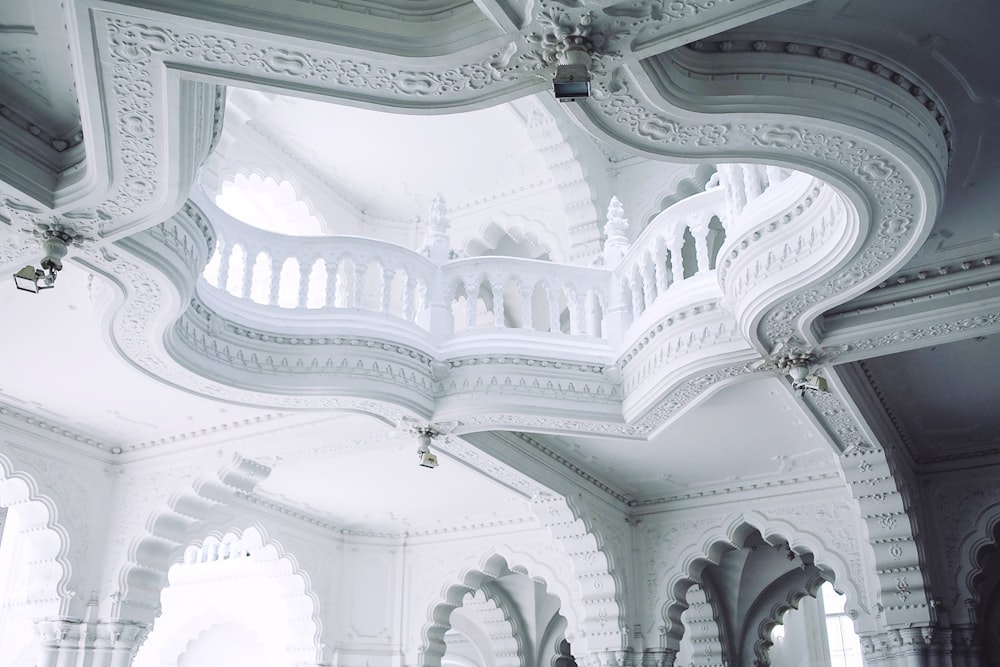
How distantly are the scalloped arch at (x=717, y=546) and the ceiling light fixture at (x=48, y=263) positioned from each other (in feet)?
22.6

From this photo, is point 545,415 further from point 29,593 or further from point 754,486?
point 29,593

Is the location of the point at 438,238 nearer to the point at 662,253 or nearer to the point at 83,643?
the point at 662,253

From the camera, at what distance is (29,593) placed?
8.12 meters

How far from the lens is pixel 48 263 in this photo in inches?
192

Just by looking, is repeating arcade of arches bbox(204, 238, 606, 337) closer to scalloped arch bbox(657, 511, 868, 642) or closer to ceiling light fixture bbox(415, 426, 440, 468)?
ceiling light fixture bbox(415, 426, 440, 468)

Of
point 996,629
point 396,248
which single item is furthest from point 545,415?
point 996,629

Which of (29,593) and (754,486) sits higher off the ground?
(754,486)

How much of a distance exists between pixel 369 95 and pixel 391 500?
6937 millimetres

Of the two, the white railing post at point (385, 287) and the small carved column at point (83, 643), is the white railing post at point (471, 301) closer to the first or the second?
the white railing post at point (385, 287)

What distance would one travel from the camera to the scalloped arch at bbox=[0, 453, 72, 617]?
7.99 meters

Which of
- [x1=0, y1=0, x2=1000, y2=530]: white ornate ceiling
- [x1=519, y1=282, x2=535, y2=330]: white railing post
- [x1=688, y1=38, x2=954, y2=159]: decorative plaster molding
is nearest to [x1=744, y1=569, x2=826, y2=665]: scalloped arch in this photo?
[x1=0, y1=0, x2=1000, y2=530]: white ornate ceiling

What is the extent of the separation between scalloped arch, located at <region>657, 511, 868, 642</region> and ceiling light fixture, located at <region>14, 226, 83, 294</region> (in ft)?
22.6

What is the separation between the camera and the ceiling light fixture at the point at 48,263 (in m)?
4.81

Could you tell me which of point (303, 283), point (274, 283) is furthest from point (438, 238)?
point (274, 283)
